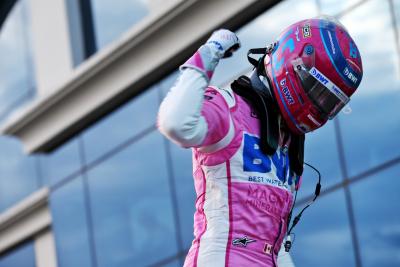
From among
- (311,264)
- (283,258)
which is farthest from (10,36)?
(283,258)

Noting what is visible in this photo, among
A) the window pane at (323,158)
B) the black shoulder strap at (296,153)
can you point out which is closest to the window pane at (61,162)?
the window pane at (323,158)

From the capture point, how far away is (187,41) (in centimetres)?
1525

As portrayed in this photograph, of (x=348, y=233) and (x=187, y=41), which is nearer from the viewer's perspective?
(x=348, y=233)

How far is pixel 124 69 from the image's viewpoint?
55.1 ft

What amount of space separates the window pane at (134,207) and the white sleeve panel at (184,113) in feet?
36.1

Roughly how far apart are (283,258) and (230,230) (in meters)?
0.52

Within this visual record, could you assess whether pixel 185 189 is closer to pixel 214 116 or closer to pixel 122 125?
pixel 122 125

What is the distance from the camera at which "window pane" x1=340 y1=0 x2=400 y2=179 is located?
Result: 11938mm

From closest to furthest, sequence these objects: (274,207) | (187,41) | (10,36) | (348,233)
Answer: (274,207), (348,233), (187,41), (10,36)

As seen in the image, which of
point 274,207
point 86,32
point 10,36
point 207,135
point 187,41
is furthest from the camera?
point 10,36

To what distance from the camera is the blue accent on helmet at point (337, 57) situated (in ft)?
16.7

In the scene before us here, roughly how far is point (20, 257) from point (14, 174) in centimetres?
147

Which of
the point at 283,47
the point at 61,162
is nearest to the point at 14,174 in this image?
the point at 61,162

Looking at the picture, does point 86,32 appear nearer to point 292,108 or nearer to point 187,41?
point 187,41
